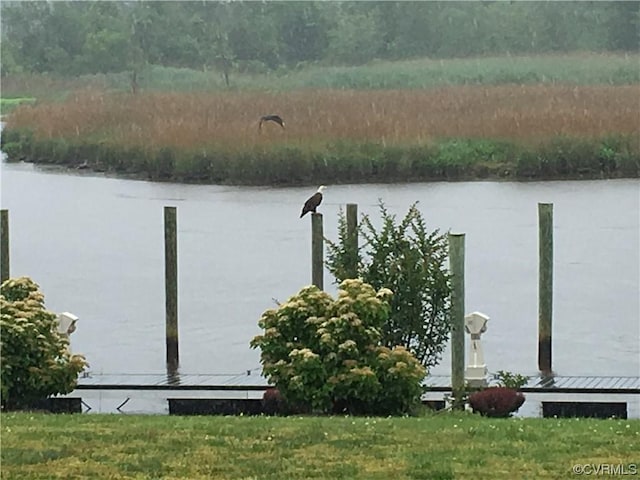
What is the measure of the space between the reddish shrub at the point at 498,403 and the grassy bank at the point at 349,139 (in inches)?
767

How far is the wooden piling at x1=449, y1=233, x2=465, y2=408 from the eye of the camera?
13.6 metres

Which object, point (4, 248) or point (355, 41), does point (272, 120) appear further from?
point (355, 41)

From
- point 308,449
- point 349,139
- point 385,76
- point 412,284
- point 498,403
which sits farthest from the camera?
point 385,76

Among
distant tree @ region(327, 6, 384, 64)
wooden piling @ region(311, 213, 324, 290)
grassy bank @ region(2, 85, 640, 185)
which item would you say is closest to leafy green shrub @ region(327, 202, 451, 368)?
wooden piling @ region(311, 213, 324, 290)

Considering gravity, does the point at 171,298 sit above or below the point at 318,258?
below

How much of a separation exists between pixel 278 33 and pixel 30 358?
53.1m

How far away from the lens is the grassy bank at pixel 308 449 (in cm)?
845

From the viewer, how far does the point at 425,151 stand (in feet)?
110

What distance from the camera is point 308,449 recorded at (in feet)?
29.7

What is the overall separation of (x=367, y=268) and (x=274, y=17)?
53.5m

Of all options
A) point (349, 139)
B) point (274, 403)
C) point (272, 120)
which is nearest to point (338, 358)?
point (274, 403)

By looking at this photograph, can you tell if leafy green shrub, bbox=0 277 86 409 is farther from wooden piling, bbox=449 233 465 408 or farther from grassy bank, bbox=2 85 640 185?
grassy bank, bbox=2 85 640 185

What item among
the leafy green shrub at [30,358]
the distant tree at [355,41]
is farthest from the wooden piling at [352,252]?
the distant tree at [355,41]

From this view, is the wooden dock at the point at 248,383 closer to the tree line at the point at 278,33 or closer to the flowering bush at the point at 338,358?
the flowering bush at the point at 338,358
